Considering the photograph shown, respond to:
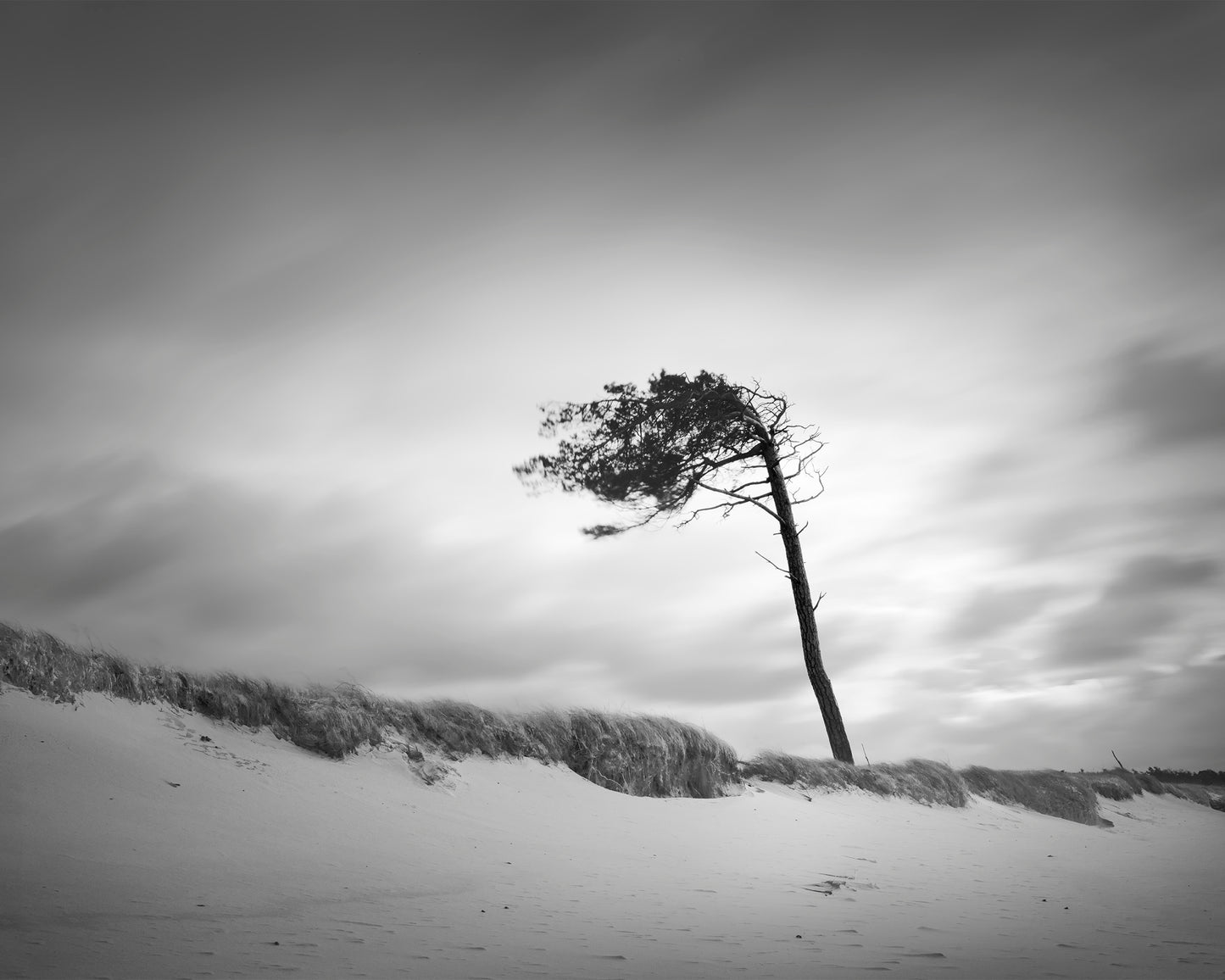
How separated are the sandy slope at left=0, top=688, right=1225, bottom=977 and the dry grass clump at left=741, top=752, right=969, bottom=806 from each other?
1307mm

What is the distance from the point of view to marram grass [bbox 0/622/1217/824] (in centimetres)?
674

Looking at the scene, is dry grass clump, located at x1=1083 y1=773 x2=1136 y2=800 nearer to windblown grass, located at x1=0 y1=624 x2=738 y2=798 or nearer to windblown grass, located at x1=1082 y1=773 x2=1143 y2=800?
windblown grass, located at x1=1082 y1=773 x2=1143 y2=800

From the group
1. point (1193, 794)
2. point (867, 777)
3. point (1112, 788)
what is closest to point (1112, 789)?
point (1112, 788)

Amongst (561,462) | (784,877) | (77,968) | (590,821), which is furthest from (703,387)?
(77,968)

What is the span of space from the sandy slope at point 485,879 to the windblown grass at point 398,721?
0.22 m

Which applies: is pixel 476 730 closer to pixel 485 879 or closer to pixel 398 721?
pixel 398 721

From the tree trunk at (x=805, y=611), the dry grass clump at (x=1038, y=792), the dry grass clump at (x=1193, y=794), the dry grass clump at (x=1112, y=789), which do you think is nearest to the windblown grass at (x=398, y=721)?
the tree trunk at (x=805, y=611)

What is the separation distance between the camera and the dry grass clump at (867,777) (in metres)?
10.2

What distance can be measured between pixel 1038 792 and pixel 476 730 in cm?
1059

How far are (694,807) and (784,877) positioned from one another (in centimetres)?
279

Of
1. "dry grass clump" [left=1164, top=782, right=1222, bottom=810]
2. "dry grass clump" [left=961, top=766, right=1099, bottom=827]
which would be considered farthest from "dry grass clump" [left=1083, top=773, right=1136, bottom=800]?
"dry grass clump" [left=961, top=766, right=1099, bottom=827]

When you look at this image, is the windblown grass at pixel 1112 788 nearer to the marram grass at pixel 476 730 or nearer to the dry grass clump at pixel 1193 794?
the dry grass clump at pixel 1193 794

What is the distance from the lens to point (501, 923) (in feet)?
12.7

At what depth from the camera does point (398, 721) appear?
806 centimetres
